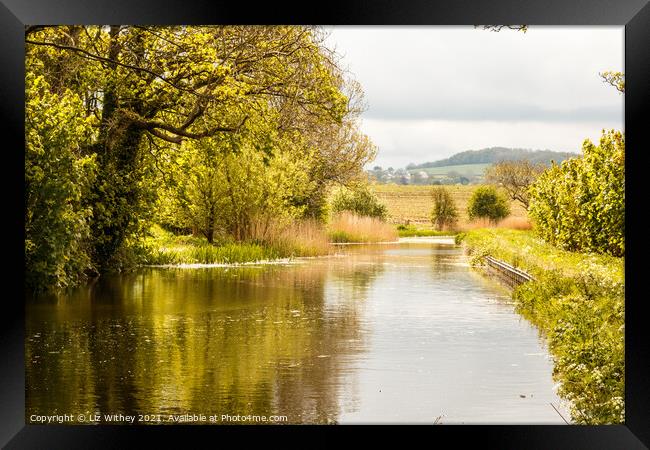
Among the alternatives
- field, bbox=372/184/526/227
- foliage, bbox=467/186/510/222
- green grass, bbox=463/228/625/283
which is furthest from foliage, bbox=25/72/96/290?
foliage, bbox=467/186/510/222

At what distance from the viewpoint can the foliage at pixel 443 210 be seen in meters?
47.8

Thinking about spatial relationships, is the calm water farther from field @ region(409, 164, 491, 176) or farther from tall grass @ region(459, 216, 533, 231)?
field @ region(409, 164, 491, 176)

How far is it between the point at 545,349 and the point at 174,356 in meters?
4.28

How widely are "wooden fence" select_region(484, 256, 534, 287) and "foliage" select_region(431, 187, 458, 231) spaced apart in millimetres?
22379

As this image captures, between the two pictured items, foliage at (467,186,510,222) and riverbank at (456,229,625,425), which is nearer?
riverbank at (456,229,625,425)

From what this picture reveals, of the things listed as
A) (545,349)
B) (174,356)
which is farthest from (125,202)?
(545,349)

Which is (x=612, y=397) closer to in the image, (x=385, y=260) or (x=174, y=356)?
(x=174, y=356)

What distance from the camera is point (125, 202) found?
750 inches

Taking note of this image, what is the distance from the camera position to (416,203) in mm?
Result: 58875

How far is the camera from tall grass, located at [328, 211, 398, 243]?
3502 cm

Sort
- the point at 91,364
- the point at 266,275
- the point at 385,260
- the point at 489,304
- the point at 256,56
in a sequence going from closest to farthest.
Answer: the point at 91,364
the point at 489,304
the point at 256,56
the point at 266,275
the point at 385,260
